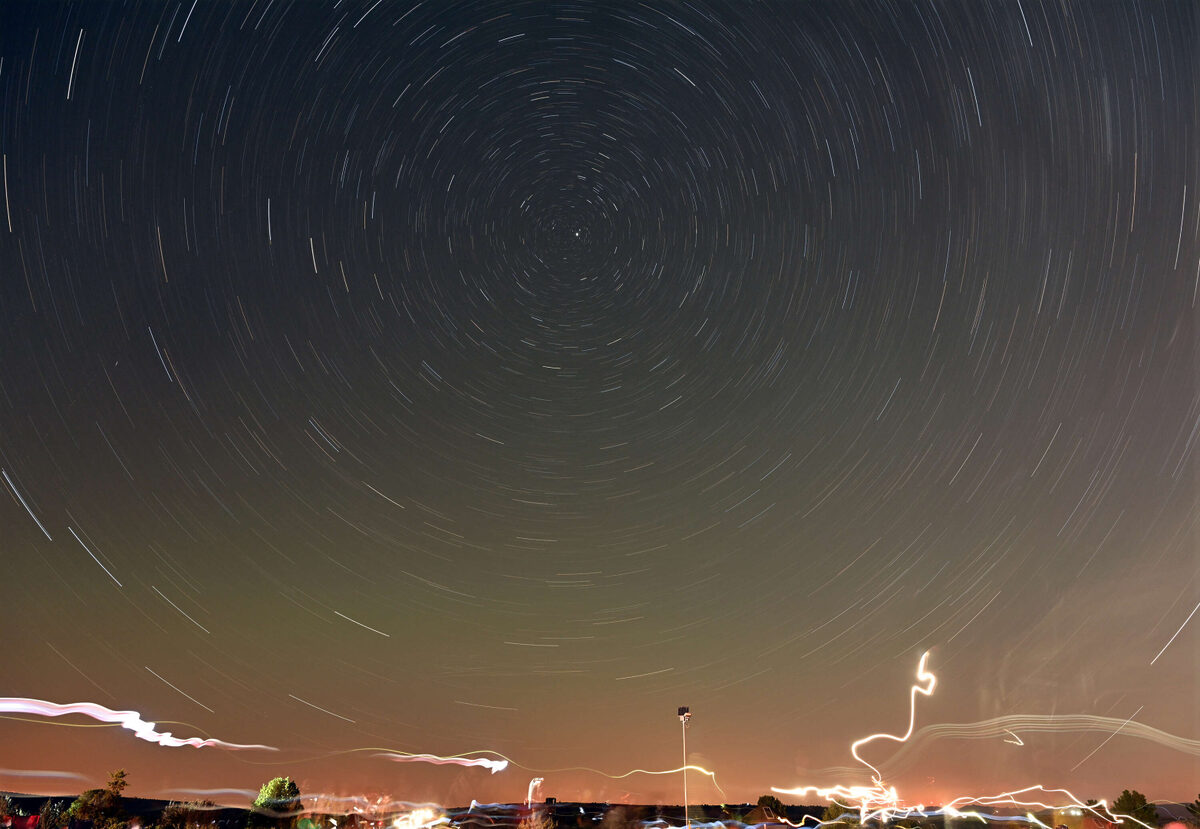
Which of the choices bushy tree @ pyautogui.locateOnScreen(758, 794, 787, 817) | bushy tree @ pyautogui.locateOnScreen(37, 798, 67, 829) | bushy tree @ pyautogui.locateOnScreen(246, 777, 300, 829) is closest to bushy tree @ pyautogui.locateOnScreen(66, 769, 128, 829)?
bushy tree @ pyautogui.locateOnScreen(37, 798, 67, 829)

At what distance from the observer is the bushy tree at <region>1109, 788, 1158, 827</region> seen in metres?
68.2

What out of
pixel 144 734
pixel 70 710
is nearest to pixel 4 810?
pixel 144 734

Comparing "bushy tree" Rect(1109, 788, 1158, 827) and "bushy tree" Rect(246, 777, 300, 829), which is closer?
"bushy tree" Rect(1109, 788, 1158, 827)

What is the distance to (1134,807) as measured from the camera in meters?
73.3

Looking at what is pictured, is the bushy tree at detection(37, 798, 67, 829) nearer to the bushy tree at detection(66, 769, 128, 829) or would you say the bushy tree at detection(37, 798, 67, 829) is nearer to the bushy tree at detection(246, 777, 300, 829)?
the bushy tree at detection(66, 769, 128, 829)

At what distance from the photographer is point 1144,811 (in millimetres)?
69688

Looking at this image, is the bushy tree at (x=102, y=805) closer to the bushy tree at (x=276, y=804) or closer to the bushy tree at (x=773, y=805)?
the bushy tree at (x=276, y=804)

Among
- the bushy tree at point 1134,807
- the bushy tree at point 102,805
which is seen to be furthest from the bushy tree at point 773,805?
the bushy tree at point 102,805

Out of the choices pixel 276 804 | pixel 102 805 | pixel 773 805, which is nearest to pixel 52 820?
pixel 102 805

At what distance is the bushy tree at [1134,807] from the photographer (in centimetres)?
6818

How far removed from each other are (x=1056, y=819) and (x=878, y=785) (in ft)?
136

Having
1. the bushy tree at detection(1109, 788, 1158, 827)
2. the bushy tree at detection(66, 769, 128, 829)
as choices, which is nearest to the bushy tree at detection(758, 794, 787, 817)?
the bushy tree at detection(1109, 788, 1158, 827)

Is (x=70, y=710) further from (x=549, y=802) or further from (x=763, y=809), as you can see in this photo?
(x=549, y=802)

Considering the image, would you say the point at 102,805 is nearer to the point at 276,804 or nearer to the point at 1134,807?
the point at 276,804
